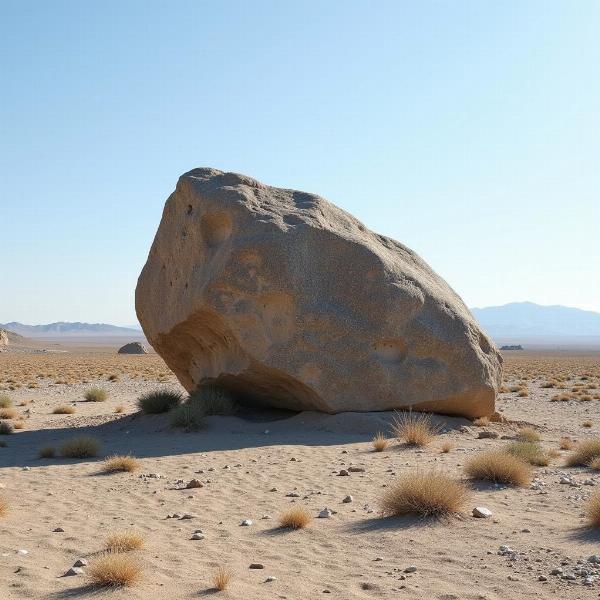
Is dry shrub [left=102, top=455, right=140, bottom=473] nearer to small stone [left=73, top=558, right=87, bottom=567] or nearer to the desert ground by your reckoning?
the desert ground

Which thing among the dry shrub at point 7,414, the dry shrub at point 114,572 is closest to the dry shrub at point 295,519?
the dry shrub at point 114,572

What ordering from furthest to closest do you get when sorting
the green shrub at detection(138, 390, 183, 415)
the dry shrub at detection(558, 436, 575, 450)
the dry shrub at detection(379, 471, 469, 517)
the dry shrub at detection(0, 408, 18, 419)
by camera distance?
the dry shrub at detection(0, 408, 18, 419)
the green shrub at detection(138, 390, 183, 415)
the dry shrub at detection(558, 436, 575, 450)
the dry shrub at detection(379, 471, 469, 517)

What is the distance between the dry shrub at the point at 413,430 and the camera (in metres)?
12.8

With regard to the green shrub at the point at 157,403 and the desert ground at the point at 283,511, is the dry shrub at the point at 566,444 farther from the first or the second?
the green shrub at the point at 157,403

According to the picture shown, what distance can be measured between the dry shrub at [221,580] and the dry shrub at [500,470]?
476 centimetres

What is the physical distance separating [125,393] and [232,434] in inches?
557

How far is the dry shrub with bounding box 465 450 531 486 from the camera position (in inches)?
377

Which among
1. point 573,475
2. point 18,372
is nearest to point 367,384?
point 573,475

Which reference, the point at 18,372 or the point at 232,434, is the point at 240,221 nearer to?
the point at 232,434

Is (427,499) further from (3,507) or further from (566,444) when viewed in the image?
(566,444)

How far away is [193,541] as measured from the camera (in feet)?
23.8

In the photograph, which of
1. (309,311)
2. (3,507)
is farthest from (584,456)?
(3,507)

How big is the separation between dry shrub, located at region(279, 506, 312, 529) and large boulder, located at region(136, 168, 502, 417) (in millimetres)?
6580

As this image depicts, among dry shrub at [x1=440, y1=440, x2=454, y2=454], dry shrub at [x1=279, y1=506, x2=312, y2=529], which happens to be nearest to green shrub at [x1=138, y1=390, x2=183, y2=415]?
dry shrub at [x1=440, y1=440, x2=454, y2=454]
